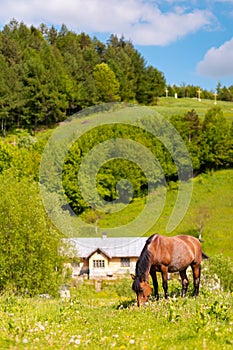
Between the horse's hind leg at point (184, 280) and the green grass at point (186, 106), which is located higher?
the green grass at point (186, 106)

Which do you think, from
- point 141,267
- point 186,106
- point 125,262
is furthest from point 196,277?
point 186,106

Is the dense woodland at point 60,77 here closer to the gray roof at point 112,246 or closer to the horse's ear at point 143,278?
the gray roof at point 112,246

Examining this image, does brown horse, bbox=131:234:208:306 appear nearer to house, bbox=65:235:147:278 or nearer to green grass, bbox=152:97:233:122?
house, bbox=65:235:147:278

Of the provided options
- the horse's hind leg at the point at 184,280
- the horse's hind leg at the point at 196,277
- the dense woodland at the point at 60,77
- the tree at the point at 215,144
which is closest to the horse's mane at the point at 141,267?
the horse's hind leg at the point at 184,280

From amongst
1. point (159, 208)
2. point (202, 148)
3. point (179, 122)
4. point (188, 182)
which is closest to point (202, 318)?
point (159, 208)

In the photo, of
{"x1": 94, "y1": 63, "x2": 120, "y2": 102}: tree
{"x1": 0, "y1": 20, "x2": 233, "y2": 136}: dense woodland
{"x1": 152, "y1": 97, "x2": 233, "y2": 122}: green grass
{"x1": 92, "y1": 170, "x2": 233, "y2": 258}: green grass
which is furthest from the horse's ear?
{"x1": 94, "y1": 63, "x2": 120, "y2": 102}: tree

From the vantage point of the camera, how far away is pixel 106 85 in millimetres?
130625

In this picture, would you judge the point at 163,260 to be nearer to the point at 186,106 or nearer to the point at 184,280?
the point at 184,280

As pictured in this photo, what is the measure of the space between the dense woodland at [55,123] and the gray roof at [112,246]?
466 inches

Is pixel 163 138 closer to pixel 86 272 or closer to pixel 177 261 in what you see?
pixel 86 272

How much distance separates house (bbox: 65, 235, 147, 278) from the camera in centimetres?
6153

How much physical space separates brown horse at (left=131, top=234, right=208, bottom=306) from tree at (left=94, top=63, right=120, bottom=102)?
115m

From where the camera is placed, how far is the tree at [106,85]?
426 feet

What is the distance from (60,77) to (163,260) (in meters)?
115
